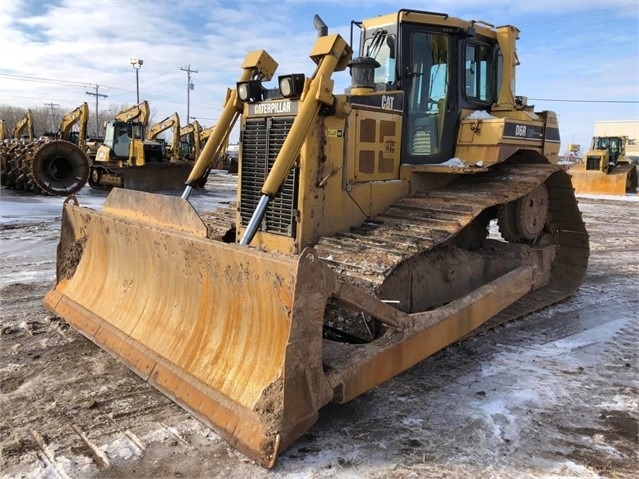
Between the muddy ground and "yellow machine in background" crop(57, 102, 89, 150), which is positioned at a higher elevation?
"yellow machine in background" crop(57, 102, 89, 150)

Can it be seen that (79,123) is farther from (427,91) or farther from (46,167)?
(427,91)

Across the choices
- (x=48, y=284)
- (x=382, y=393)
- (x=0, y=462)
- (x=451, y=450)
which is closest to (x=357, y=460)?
(x=451, y=450)

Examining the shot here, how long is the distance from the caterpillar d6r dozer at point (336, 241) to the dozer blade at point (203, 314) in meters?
0.01

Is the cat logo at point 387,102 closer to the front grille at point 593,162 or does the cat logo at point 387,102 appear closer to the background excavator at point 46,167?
the background excavator at point 46,167

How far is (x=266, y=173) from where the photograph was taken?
16.3 ft

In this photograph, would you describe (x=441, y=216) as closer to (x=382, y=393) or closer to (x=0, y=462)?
(x=382, y=393)

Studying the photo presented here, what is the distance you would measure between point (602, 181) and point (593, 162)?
113cm

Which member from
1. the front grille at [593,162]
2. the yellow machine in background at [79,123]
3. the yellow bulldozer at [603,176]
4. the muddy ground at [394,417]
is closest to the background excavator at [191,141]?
the yellow machine in background at [79,123]

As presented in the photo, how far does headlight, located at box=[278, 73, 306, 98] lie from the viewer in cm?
445

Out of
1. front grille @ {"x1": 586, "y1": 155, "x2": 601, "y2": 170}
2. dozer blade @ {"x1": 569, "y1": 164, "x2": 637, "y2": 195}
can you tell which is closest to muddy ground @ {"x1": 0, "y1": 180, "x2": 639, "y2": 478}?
dozer blade @ {"x1": 569, "y1": 164, "x2": 637, "y2": 195}

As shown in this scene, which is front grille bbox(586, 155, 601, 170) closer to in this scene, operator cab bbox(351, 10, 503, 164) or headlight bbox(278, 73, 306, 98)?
operator cab bbox(351, 10, 503, 164)

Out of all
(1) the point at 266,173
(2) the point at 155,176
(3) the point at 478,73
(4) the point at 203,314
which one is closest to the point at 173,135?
(2) the point at 155,176

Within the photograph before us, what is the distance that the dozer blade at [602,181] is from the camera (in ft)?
83.6

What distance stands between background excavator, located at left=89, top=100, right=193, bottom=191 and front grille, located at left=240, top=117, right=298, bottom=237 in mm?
16502
